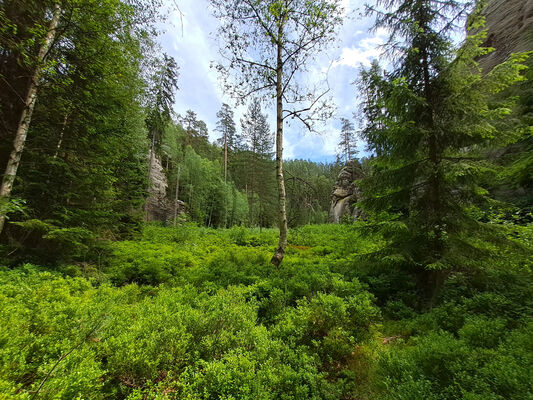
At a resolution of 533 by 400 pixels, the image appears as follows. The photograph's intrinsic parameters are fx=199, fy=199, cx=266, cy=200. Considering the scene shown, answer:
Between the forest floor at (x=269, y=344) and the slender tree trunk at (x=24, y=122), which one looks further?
the slender tree trunk at (x=24, y=122)

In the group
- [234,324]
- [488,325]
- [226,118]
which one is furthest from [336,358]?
[226,118]

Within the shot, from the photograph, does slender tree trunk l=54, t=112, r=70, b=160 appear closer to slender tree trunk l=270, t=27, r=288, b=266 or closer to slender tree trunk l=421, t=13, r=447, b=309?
slender tree trunk l=270, t=27, r=288, b=266

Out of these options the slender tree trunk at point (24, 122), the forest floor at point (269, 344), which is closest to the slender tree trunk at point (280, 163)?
the forest floor at point (269, 344)

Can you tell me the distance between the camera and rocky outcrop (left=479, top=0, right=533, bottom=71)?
36.0 feet

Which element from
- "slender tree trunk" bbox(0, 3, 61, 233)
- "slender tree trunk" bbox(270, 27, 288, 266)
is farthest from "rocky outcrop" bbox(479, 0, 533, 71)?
"slender tree trunk" bbox(0, 3, 61, 233)

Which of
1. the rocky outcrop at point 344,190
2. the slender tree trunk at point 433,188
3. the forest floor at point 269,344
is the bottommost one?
the forest floor at point 269,344

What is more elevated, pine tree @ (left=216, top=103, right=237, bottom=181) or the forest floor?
pine tree @ (left=216, top=103, right=237, bottom=181)

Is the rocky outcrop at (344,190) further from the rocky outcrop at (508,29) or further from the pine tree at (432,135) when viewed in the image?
the pine tree at (432,135)

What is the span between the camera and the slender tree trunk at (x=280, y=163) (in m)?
6.55

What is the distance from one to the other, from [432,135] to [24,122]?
9.51 meters

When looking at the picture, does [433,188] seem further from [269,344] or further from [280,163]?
[269,344]

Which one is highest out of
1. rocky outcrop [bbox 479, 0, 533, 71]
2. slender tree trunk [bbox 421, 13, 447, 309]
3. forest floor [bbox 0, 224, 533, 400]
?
rocky outcrop [bbox 479, 0, 533, 71]

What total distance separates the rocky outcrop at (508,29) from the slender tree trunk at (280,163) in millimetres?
12593

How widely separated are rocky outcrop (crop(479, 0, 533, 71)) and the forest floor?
14.2 meters
